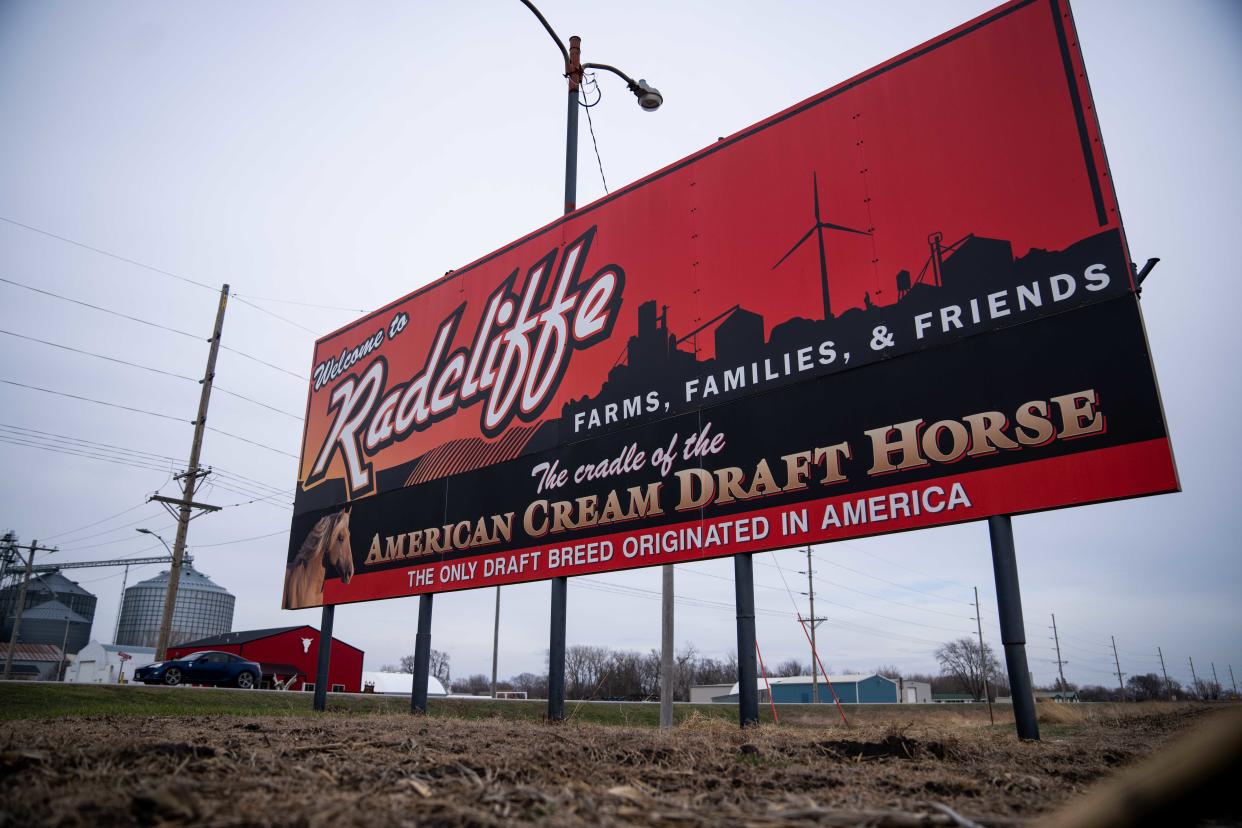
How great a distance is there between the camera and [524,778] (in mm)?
3762

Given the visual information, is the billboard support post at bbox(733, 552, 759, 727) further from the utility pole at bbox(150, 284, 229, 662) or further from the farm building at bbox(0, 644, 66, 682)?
the farm building at bbox(0, 644, 66, 682)

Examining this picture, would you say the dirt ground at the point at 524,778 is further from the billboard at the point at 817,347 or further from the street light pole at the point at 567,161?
the street light pole at the point at 567,161

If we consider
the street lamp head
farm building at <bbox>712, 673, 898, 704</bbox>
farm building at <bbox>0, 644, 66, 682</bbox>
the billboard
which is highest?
the street lamp head

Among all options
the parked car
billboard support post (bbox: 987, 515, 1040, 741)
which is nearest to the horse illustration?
the parked car

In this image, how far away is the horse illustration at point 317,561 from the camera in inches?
597

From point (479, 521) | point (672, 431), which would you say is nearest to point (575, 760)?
point (672, 431)

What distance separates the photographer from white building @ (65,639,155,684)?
47844 mm

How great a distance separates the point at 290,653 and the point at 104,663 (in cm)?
2791

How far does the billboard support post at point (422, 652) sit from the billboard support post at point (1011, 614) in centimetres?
904

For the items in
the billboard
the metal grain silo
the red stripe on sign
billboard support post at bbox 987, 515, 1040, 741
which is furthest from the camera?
the metal grain silo

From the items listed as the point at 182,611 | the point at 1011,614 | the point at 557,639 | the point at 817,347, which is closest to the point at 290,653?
the point at 557,639

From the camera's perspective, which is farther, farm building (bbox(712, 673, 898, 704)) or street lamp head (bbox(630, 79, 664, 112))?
farm building (bbox(712, 673, 898, 704))

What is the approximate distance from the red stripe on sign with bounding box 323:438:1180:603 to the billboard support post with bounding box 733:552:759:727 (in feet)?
0.88

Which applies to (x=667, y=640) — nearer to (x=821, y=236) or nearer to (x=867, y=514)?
(x=867, y=514)
